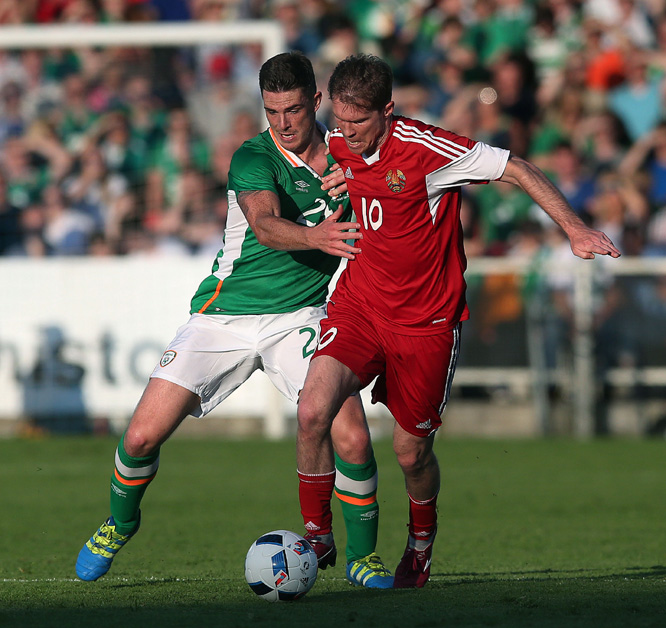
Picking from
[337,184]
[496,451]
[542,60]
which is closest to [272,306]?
[337,184]

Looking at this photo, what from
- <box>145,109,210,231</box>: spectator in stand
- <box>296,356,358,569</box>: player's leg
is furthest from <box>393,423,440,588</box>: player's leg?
<box>145,109,210,231</box>: spectator in stand

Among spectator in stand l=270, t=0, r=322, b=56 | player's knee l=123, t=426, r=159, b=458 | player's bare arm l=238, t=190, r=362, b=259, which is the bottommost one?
player's knee l=123, t=426, r=159, b=458

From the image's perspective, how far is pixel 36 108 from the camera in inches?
568

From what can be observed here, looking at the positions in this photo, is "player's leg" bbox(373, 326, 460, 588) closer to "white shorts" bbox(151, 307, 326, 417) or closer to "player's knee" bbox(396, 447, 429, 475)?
"player's knee" bbox(396, 447, 429, 475)

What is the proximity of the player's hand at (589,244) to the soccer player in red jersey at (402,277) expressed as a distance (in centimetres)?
15

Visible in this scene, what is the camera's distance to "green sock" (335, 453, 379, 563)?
5992 millimetres

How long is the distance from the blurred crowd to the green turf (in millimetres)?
2459

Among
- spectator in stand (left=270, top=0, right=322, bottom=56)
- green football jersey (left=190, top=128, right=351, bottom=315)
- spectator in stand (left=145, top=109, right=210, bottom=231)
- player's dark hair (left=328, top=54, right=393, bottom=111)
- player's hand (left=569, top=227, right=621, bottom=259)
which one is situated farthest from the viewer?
spectator in stand (left=270, top=0, right=322, bottom=56)

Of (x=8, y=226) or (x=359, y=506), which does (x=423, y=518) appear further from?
(x=8, y=226)

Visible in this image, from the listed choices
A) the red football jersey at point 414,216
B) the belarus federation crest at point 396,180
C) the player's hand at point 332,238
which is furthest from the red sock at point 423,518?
the belarus federation crest at point 396,180

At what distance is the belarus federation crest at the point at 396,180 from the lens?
5711mm

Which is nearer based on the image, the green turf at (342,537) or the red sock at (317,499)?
the green turf at (342,537)

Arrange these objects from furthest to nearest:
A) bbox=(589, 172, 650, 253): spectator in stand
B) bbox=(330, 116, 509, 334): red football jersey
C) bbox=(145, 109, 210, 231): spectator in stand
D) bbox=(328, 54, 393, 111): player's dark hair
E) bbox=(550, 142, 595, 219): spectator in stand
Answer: bbox=(145, 109, 210, 231): spectator in stand, bbox=(550, 142, 595, 219): spectator in stand, bbox=(589, 172, 650, 253): spectator in stand, bbox=(330, 116, 509, 334): red football jersey, bbox=(328, 54, 393, 111): player's dark hair

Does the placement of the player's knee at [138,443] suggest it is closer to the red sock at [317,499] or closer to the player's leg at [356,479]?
the red sock at [317,499]
